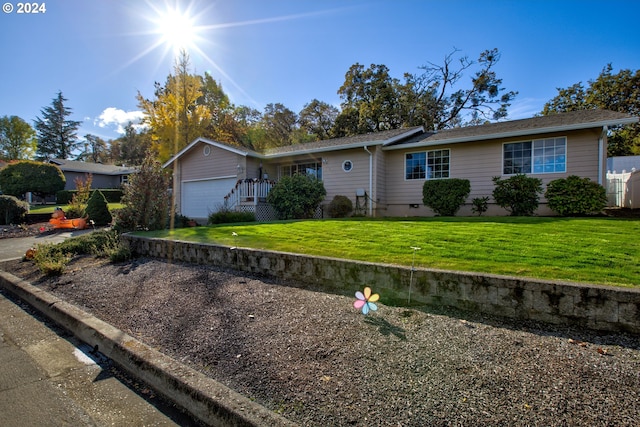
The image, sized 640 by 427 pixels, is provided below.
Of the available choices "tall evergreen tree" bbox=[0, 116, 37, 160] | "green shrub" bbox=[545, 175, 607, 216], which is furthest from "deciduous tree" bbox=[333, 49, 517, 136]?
"tall evergreen tree" bbox=[0, 116, 37, 160]

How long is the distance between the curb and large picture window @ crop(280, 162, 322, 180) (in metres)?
11.2

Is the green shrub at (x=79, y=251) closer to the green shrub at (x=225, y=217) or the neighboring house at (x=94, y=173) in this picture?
the green shrub at (x=225, y=217)

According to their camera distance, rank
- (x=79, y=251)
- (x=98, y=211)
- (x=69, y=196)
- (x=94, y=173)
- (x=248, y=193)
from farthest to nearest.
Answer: (x=94, y=173) → (x=69, y=196) → (x=98, y=211) → (x=248, y=193) → (x=79, y=251)

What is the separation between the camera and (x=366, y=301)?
359 centimetres

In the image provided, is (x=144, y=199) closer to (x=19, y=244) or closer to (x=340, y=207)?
(x=19, y=244)

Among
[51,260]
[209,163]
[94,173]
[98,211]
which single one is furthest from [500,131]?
[94,173]

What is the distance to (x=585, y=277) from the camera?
3.21 m

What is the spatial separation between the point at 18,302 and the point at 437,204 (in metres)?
11.2

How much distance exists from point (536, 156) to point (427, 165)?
361 centimetres

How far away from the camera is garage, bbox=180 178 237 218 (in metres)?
15.0

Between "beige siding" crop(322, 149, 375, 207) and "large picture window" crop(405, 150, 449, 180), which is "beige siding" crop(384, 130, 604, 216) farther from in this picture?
"beige siding" crop(322, 149, 375, 207)

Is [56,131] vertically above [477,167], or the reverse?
[56,131]

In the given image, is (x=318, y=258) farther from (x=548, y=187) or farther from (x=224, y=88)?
(x=224, y=88)

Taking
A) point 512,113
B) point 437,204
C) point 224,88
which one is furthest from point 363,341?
point 224,88
